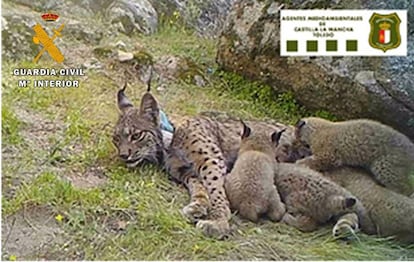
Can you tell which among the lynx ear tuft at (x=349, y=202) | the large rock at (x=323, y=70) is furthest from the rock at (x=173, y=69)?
the lynx ear tuft at (x=349, y=202)

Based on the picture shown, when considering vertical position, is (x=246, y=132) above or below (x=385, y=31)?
below

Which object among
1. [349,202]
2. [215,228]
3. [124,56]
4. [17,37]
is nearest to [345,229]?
[349,202]

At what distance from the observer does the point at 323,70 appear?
2166mm

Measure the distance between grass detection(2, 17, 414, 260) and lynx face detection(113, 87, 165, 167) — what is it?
24 mm

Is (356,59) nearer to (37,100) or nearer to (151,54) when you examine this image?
(151,54)

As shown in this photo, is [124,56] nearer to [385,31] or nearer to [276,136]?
[276,136]

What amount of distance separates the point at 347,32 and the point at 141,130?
0.54 metres

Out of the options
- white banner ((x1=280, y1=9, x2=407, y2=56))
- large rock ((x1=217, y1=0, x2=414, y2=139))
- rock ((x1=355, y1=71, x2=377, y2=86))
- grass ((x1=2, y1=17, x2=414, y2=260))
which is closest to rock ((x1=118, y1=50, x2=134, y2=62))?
grass ((x1=2, y1=17, x2=414, y2=260))

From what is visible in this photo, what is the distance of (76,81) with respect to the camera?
1967mm

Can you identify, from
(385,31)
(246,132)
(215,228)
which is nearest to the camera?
(215,228)

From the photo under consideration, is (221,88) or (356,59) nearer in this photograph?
(356,59)

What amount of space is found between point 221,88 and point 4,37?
22.3 inches

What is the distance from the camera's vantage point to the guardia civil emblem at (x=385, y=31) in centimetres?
193

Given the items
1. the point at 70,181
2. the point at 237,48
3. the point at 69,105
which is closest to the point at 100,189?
the point at 70,181
